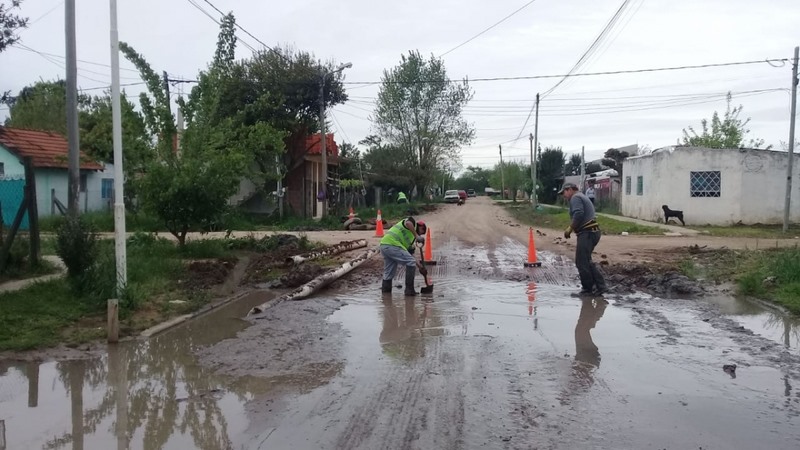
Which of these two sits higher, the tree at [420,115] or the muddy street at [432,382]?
the tree at [420,115]

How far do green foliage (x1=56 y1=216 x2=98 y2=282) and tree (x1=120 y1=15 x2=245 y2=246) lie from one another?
4.56m

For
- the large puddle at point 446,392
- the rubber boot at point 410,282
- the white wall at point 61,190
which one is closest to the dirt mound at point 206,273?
the large puddle at point 446,392

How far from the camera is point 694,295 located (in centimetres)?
1098

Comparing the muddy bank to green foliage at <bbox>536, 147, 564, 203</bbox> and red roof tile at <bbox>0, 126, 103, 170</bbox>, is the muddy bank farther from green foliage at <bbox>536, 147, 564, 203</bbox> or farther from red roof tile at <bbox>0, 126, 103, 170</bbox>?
green foliage at <bbox>536, 147, 564, 203</bbox>

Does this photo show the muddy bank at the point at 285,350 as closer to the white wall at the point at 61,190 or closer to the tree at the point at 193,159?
the tree at the point at 193,159

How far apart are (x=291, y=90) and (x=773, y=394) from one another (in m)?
26.4

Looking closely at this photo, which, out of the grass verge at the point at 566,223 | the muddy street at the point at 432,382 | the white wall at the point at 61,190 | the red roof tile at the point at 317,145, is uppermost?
the red roof tile at the point at 317,145

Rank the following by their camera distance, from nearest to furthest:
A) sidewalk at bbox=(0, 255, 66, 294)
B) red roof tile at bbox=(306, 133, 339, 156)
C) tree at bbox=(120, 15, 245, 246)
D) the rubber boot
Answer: sidewalk at bbox=(0, 255, 66, 294)
the rubber boot
tree at bbox=(120, 15, 245, 246)
red roof tile at bbox=(306, 133, 339, 156)

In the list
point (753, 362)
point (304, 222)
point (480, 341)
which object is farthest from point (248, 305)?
point (304, 222)

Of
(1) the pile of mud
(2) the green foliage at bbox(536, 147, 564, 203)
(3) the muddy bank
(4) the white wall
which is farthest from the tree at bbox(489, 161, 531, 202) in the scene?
(3) the muddy bank

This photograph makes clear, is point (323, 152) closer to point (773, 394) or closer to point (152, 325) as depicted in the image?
point (152, 325)

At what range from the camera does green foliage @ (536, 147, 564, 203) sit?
190ft

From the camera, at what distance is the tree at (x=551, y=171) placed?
57.8 meters

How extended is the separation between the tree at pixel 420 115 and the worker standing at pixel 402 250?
40.3m
